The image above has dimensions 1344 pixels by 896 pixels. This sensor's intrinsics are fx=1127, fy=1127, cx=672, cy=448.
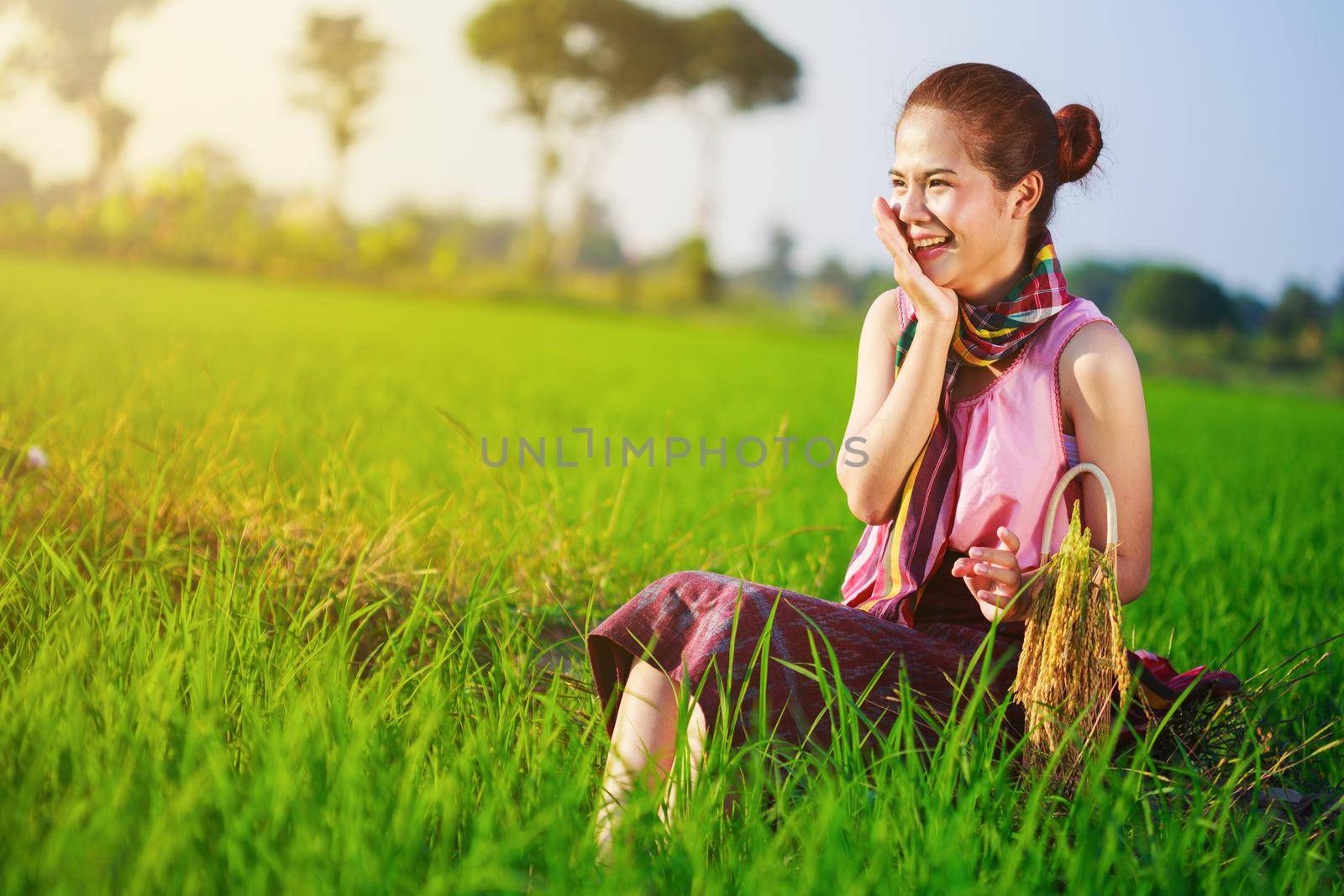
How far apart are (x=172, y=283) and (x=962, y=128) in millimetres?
19603

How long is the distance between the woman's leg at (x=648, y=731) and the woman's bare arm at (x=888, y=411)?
16.2 inches

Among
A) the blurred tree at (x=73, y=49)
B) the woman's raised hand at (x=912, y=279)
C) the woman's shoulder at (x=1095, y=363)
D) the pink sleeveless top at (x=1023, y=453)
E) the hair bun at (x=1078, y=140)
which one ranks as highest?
the blurred tree at (x=73, y=49)

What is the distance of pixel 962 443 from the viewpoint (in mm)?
1767

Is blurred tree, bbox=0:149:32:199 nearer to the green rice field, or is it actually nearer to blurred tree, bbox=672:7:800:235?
blurred tree, bbox=672:7:800:235

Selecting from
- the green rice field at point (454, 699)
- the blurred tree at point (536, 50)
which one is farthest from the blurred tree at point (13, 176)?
the green rice field at point (454, 699)

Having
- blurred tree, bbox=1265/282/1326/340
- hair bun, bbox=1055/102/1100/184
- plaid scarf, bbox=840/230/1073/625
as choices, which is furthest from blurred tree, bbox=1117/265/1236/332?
plaid scarf, bbox=840/230/1073/625

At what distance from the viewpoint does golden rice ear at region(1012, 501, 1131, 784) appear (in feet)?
4.65

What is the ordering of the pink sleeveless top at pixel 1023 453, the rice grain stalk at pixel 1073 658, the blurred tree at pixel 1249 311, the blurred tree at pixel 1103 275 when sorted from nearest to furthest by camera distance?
the rice grain stalk at pixel 1073 658 → the pink sleeveless top at pixel 1023 453 → the blurred tree at pixel 1249 311 → the blurred tree at pixel 1103 275

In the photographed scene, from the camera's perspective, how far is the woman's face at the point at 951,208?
5.44ft

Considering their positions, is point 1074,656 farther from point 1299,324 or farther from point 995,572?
point 1299,324

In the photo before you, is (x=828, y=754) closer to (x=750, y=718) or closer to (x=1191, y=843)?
(x=750, y=718)

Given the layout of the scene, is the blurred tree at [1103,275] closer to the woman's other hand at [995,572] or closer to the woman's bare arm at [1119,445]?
the woman's bare arm at [1119,445]

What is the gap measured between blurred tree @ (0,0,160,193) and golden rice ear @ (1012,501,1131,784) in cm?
3561

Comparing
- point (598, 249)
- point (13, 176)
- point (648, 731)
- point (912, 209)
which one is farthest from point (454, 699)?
point (598, 249)
